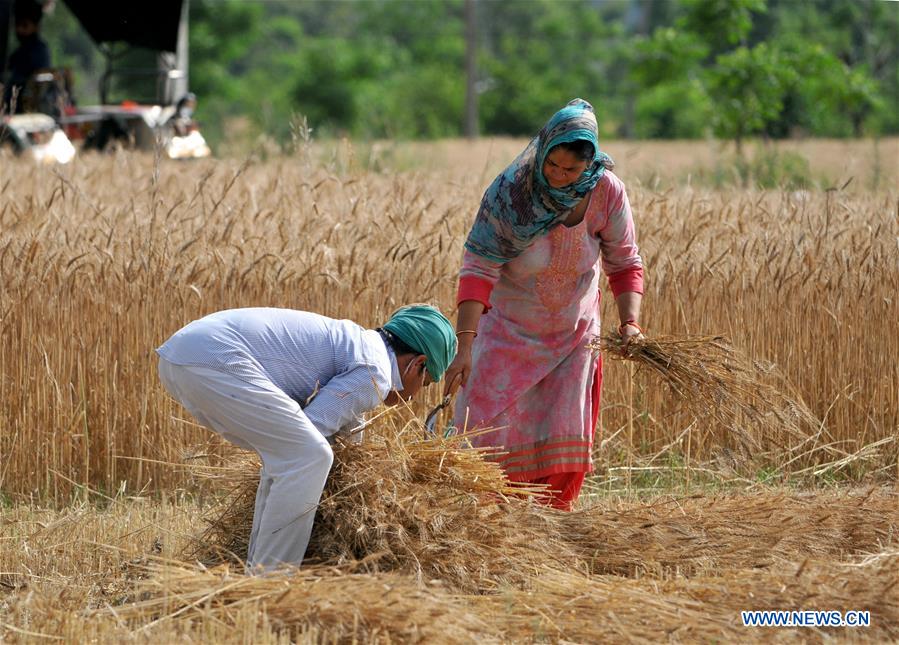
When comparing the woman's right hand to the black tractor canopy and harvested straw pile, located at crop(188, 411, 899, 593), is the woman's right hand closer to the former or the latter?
harvested straw pile, located at crop(188, 411, 899, 593)

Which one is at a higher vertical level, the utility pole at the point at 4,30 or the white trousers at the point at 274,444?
the utility pole at the point at 4,30

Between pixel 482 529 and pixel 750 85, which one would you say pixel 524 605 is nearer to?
pixel 482 529

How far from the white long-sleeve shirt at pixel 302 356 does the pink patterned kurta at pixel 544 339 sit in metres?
0.62

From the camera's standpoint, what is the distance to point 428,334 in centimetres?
343

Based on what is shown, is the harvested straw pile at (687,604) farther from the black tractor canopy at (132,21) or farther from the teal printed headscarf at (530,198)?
the black tractor canopy at (132,21)

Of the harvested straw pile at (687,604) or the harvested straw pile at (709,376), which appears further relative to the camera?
the harvested straw pile at (709,376)

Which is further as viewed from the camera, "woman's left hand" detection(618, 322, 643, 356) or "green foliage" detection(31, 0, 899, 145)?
"green foliage" detection(31, 0, 899, 145)

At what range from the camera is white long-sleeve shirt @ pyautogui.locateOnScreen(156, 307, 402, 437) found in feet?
10.7

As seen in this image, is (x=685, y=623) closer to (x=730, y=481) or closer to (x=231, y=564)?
(x=231, y=564)

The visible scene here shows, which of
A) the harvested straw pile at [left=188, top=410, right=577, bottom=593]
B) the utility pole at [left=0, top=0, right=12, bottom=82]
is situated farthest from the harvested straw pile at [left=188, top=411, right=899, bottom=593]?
the utility pole at [left=0, top=0, right=12, bottom=82]

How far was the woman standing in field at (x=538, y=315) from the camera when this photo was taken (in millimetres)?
3830

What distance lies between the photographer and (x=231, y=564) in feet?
11.8

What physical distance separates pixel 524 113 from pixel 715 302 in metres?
36.6

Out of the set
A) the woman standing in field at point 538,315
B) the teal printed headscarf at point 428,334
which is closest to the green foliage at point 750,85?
the woman standing in field at point 538,315
